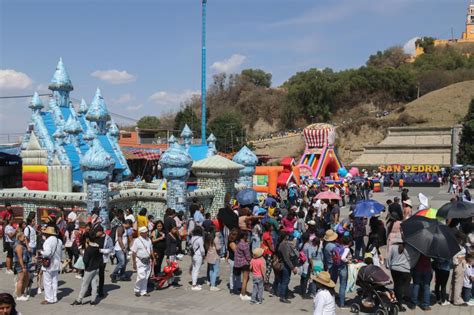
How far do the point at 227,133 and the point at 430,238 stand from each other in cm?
4964

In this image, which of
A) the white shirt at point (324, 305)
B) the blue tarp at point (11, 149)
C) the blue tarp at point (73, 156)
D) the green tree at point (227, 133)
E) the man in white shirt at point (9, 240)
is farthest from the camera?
the green tree at point (227, 133)

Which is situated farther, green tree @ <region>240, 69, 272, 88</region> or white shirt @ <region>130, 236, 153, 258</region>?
green tree @ <region>240, 69, 272, 88</region>

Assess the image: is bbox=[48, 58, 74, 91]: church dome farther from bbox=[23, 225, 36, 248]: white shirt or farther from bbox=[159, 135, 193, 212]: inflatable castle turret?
bbox=[23, 225, 36, 248]: white shirt

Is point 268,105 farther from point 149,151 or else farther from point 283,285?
point 283,285

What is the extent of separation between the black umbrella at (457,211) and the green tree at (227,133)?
45.5 meters

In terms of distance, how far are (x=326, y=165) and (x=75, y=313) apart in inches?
924

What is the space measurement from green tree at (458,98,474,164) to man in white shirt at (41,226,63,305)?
3821 cm

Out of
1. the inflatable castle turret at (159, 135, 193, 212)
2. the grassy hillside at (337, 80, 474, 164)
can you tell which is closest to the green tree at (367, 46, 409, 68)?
the grassy hillside at (337, 80, 474, 164)

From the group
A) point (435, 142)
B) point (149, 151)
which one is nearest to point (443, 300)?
point (149, 151)

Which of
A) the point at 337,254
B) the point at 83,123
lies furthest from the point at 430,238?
the point at 83,123

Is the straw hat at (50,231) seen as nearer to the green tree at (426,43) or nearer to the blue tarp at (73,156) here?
the blue tarp at (73,156)

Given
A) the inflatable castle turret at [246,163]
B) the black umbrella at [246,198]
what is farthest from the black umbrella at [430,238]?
the inflatable castle turret at [246,163]

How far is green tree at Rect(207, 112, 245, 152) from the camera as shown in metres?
56.3

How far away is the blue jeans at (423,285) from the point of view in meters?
7.99
